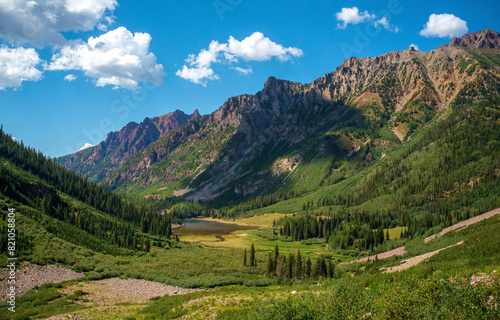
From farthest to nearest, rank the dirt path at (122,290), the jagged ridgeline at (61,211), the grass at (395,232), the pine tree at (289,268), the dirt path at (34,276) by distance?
1. the grass at (395,232)
2. the jagged ridgeline at (61,211)
3. the pine tree at (289,268)
4. the dirt path at (122,290)
5. the dirt path at (34,276)

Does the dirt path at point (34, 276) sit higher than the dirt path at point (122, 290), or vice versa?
the dirt path at point (34, 276)

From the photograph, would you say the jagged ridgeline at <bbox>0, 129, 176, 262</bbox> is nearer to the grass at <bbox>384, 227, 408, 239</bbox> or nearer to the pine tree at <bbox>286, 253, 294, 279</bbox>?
the pine tree at <bbox>286, 253, 294, 279</bbox>

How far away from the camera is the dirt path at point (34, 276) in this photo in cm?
4551

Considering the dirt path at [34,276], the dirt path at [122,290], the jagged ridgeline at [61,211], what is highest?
the jagged ridgeline at [61,211]

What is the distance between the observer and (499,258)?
3431cm

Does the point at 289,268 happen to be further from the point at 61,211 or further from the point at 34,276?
the point at 61,211

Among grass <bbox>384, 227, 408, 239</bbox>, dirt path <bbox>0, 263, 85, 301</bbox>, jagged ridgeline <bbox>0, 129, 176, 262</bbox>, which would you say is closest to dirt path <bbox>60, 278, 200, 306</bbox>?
dirt path <bbox>0, 263, 85, 301</bbox>

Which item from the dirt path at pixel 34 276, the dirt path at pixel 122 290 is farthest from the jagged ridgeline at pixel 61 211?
the dirt path at pixel 122 290

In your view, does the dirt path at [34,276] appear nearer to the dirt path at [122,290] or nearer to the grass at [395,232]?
the dirt path at [122,290]

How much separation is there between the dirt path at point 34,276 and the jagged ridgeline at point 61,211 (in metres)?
4.50

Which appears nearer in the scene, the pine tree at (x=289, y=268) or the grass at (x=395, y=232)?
the pine tree at (x=289, y=268)

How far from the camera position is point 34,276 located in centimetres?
5222

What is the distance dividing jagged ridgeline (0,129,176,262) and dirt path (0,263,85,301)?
177 inches

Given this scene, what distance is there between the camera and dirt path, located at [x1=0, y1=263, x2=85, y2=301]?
4551cm
